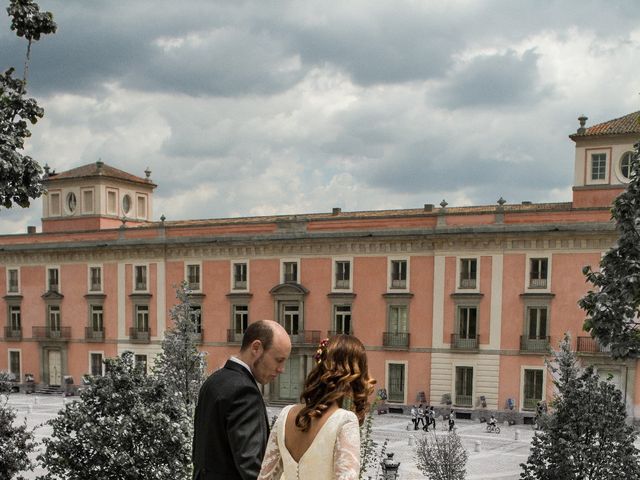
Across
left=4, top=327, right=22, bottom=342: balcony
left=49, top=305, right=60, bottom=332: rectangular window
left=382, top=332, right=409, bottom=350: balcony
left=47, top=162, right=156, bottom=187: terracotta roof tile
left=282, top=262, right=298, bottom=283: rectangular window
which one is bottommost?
left=4, top=327, right=22, bottom=342: balcony

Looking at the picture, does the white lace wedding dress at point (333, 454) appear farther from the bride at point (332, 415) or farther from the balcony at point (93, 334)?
the balcony at point (93, 334)

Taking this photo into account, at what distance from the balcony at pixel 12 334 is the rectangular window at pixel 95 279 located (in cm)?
532

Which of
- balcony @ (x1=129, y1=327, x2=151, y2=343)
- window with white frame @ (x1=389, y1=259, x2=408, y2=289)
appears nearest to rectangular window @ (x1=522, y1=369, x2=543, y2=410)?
window with white frame @ (x1=389, y1=259, x2=408, y2=289)

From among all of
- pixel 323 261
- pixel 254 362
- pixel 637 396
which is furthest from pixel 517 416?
pixel 254 362

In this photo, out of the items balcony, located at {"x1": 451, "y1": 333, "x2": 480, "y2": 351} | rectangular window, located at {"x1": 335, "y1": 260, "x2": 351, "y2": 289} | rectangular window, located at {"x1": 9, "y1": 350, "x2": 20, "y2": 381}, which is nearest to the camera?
balcony, located at {"x1": 451, "y1": 333, "x2": 480, "y2": 351}

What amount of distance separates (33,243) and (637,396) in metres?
30.3

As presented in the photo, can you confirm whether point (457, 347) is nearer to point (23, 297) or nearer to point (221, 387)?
point (23, 297)

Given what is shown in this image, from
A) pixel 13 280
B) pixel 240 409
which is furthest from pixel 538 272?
pixel 13 280

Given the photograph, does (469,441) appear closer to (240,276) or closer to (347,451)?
(240,276)

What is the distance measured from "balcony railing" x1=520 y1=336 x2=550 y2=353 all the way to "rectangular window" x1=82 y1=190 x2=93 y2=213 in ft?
76.1

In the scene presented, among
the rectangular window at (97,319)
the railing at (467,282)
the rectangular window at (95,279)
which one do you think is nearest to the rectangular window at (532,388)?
the railing at (467,282)

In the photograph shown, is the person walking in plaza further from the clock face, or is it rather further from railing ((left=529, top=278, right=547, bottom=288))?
the clock face

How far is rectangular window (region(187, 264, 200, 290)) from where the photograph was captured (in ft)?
112

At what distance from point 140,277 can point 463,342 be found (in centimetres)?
1636
